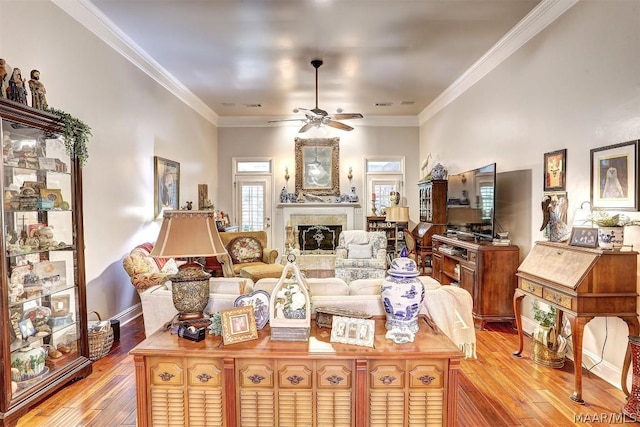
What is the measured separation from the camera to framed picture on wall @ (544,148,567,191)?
3398 mm

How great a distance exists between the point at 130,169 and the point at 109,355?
2.26 m

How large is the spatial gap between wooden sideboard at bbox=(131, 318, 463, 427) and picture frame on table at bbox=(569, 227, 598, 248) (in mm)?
1638

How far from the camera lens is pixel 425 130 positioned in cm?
790

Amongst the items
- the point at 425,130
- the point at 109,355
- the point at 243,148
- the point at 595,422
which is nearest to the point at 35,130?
the point at 109,355

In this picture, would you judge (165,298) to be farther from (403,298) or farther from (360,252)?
(360,252)

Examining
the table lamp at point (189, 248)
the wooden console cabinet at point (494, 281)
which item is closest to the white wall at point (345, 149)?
the wooden console cabinet at point (494, 281)

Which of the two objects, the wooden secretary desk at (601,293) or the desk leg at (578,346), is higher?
the wooden secretary desk at (601,293)

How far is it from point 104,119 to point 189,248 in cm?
285

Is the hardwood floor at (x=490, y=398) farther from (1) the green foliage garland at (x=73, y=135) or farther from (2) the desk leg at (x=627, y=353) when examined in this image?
(1) the green foliage garland at (x=73, y=135)

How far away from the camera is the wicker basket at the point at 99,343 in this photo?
3332mm

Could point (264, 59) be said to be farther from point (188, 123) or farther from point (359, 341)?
point (359, 341)

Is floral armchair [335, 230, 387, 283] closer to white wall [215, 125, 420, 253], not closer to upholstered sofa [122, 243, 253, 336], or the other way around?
white wall [215, 125, 420, 253]

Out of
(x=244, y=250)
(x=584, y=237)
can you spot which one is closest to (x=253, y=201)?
(x=244, y=250)

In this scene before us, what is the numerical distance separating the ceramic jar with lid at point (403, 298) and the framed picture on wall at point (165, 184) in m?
4.26
